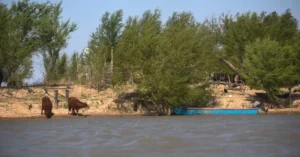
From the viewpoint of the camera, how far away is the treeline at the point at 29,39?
127 ft

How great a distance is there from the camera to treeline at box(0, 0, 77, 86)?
38781mm

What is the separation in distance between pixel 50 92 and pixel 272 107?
2173 cm

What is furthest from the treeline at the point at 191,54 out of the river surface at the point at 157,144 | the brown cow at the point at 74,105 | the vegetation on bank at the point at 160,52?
the river surface at the point at 157,144

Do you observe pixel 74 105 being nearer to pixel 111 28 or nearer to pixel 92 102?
pixel 92 102

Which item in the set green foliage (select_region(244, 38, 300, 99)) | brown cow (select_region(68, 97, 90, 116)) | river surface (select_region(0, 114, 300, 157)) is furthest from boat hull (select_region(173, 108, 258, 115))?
river surface (select_region(0, 114, 300, 157))

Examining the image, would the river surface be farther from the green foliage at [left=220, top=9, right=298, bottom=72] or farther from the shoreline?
the green foliage at [left=220, top=9, right=298, bottom=72]

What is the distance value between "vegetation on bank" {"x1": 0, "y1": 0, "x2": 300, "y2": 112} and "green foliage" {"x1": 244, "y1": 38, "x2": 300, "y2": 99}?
0.09 metres

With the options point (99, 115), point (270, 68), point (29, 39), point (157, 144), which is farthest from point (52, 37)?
point (157, 144)

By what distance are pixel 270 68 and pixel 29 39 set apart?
79.6 feet

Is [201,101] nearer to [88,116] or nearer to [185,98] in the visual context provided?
[185,98]

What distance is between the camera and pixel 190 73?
119ft

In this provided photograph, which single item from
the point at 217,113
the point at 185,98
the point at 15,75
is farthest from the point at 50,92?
the point at 217,113

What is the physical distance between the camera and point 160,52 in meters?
35.4

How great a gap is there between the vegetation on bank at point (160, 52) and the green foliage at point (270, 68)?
0.30ft
